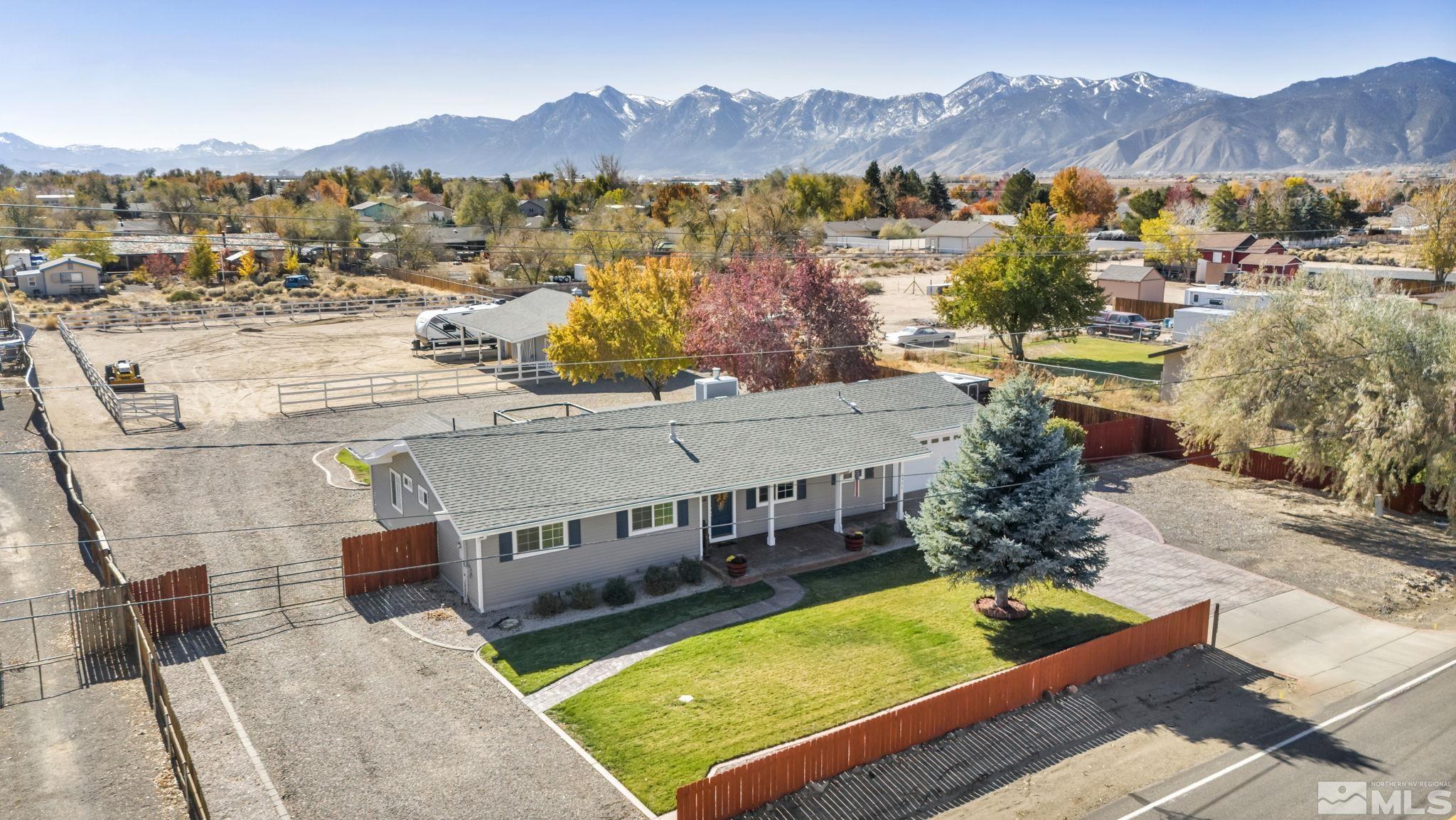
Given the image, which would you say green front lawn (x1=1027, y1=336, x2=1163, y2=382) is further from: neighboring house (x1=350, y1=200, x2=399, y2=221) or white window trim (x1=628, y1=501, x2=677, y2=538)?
neighboring house (x1=350, y1=200, x2=399, y2=221)

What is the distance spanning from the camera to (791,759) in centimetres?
1677

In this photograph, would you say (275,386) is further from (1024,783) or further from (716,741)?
(1024,783)

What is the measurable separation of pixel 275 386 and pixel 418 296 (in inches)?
1269

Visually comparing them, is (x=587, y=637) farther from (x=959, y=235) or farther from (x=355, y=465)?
(x=959, y=235)

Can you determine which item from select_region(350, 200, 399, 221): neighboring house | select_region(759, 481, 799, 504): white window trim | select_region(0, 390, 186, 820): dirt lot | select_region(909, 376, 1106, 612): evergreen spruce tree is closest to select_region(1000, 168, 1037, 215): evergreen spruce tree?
select_region(350, 200, 399, 221): neighboring house

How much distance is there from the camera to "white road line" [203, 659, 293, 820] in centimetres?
1628

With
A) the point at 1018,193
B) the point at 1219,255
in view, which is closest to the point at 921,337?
the point at 1219,255

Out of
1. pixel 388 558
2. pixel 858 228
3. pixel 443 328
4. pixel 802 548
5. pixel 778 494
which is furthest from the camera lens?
pixel 858 228

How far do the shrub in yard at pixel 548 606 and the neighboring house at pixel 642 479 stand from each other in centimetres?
71

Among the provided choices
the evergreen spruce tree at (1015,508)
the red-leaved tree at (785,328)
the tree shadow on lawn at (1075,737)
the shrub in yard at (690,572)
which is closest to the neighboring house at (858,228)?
the red-leaved tree at (785,328)

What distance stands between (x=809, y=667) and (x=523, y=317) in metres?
36.7

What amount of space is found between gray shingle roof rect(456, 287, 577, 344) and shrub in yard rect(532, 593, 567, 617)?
92.0 ft

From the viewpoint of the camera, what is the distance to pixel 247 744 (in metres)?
18.0

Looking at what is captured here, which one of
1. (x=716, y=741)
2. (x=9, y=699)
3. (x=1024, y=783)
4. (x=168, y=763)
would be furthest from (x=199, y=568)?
(x=1024, y=783)
